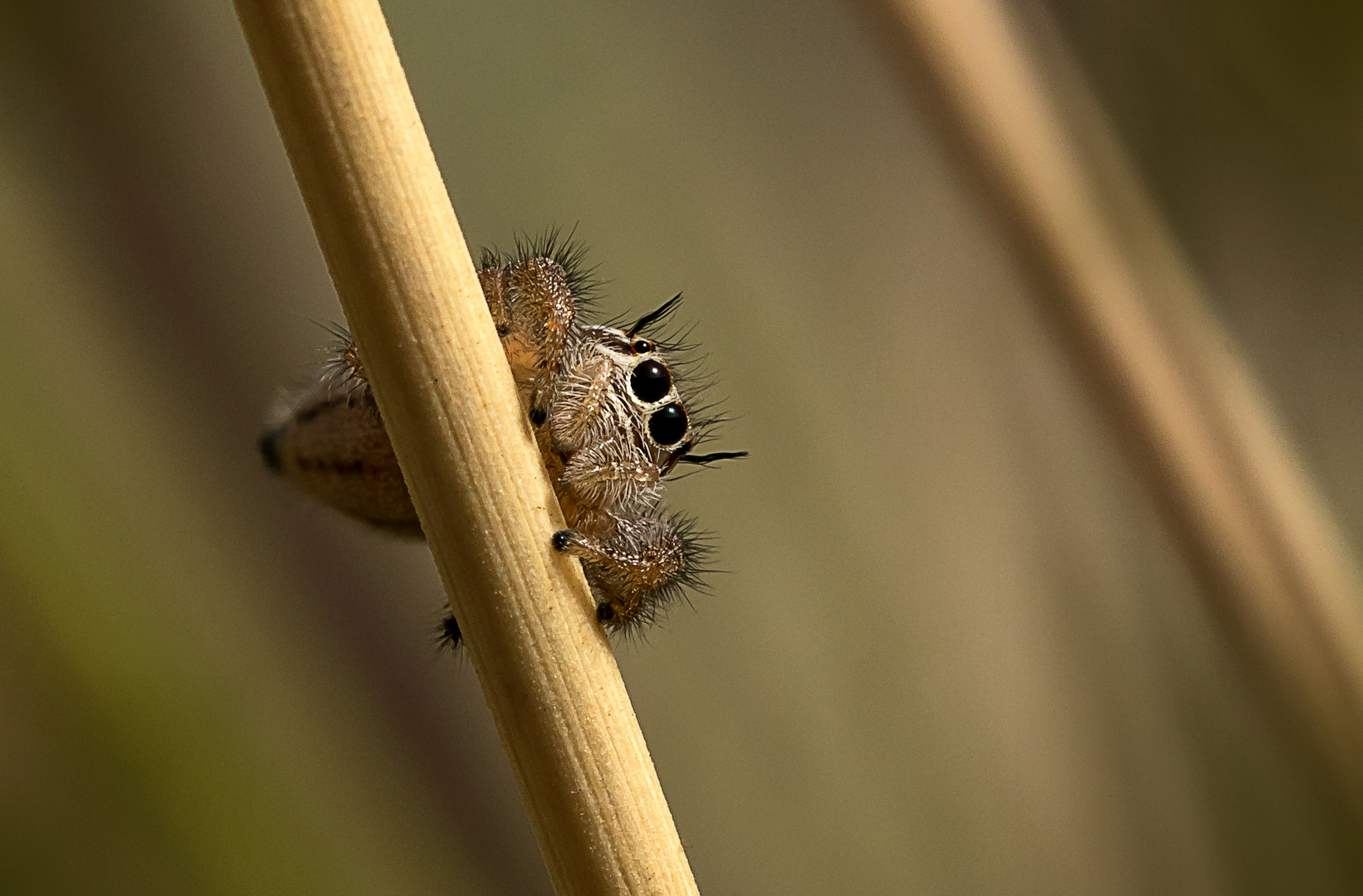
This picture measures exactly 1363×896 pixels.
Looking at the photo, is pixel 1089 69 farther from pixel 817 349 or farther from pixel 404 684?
pixel 404 684

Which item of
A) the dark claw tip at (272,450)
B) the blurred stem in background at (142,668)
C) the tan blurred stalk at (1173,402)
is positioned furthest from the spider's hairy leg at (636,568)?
the blurred stem in background at (142,668)

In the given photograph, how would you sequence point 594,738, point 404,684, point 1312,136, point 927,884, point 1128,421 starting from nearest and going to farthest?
point 594,738 < point 1128,421 < point 1312,136 < point 404,684 < point 927,884

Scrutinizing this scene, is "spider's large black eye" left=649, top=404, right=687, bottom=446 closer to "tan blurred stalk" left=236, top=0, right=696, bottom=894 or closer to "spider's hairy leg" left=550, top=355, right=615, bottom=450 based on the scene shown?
"spider's hairy leg" left=550, top=355, right=615, bottom=450

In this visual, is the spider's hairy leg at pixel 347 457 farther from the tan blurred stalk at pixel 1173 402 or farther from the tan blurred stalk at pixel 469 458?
the tan blurred stalk at pixel 1173 402

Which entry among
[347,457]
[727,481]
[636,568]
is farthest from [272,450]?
[727,481]

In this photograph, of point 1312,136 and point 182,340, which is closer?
point 1312,136

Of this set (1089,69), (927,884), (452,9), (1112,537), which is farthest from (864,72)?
(927,884)
